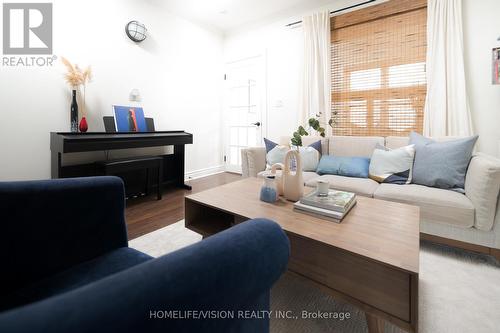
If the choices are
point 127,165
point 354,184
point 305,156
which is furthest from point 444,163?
Answer: point 127,165

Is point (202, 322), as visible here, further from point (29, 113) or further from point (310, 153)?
point (29, 113)

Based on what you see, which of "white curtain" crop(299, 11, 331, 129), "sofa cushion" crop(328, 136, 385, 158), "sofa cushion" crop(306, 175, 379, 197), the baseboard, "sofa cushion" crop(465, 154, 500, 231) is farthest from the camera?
the baseboard

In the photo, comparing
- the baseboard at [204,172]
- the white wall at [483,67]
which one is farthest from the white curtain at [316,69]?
the baseboard at [204,172]

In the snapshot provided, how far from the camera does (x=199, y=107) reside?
4211 millimetres

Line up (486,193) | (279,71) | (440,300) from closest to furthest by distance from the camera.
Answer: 1. (440,300)
2. (486,193)
3. (279,71)

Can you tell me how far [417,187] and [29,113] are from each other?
3665mm

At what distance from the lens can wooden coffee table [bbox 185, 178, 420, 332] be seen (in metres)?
0.84

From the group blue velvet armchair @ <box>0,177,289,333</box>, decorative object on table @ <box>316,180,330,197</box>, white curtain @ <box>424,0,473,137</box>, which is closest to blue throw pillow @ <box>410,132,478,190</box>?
white curtain @ <box>424,0,473,137</box>

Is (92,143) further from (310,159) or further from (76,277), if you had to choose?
(310,159)

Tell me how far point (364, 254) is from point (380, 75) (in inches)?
115

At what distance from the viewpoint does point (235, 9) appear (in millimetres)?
3693

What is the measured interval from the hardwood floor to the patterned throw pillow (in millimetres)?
1917

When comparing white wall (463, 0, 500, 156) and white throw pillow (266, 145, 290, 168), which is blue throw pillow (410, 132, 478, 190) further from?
white throw pillow (266, 145, 290, 168)

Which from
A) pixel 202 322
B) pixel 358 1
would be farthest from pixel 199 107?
pixel 202 322
